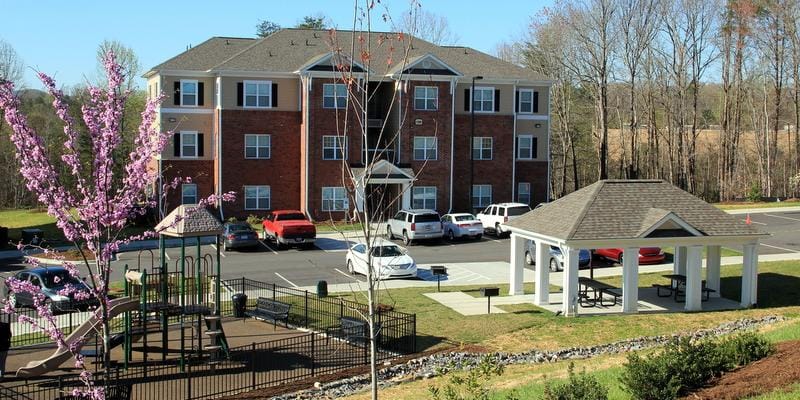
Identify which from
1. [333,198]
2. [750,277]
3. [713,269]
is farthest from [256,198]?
[750,277]

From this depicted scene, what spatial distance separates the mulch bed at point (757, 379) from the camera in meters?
12.8

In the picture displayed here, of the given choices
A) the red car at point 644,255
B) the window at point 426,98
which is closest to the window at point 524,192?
the window at point 426,98

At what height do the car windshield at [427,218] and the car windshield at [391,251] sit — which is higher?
the car windshield at [427,218]

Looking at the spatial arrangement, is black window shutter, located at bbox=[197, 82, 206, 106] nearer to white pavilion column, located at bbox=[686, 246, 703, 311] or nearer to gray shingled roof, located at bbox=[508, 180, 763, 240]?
gray shingled roof, located at bbox=[508, 180, 763, 240]

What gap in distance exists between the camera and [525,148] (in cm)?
5609

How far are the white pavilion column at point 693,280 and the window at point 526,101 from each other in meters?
28.7

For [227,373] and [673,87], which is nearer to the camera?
[227,373]

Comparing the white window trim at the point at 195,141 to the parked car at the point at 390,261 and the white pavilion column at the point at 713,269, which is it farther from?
the white pavilion column at the point at 713,269

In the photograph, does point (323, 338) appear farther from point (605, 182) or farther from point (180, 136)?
point (180, 136)

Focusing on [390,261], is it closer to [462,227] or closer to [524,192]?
[462,227]

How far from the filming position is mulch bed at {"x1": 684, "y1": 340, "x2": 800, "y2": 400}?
12.8 metres

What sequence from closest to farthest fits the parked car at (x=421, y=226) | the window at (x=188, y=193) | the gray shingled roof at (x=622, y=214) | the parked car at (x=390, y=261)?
the gray shingled roof at (x=622, y=214), the parked car at (x=390, y=261), the parked car at (x=421, y=226), the window at (x=188, y=193)

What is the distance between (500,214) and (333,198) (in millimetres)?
10000

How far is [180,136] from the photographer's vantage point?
1969 inches
